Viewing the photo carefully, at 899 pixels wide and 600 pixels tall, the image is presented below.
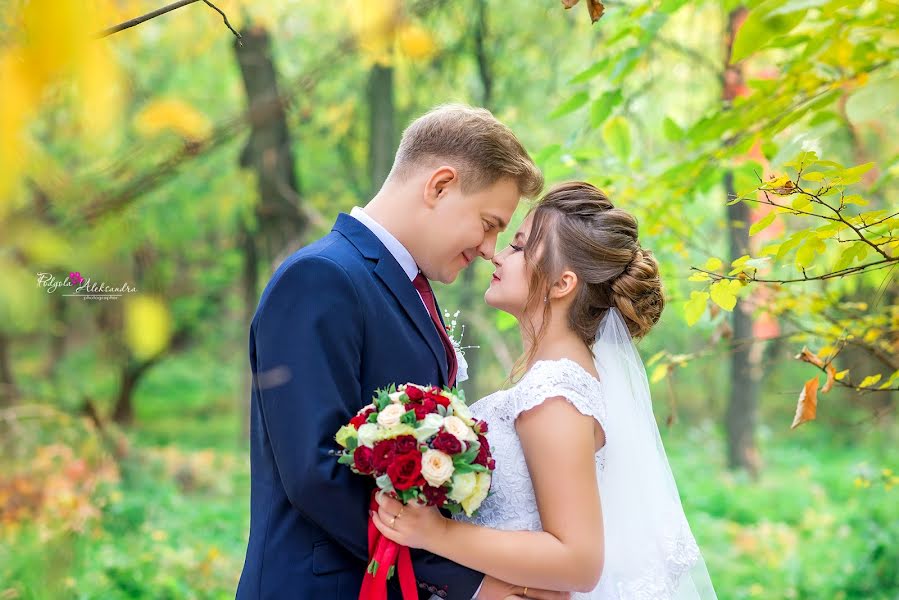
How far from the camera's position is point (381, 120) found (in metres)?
6.89

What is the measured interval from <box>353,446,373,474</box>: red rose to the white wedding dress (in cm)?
56

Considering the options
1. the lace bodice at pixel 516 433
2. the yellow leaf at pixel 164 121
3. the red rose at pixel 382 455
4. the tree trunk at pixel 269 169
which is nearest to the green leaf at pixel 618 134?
the lace bodice at pixel 516 433

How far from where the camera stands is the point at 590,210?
8.14 ft

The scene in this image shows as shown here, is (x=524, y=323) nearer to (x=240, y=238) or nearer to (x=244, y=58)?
(x=244, y=58)

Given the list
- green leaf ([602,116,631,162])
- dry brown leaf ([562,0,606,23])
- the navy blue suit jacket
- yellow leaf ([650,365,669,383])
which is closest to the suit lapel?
the navy blue suit jacket

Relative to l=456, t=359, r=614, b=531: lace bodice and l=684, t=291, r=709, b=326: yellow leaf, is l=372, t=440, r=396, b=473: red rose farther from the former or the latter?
A: l=684, t=291, r=709, b=326: yellow leaf

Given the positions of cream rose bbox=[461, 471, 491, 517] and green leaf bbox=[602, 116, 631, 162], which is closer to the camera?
cream rose bbox=[461, 471, 491, 517]

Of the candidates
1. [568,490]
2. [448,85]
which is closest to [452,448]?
[568,490]

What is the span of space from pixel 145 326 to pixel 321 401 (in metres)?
0.92

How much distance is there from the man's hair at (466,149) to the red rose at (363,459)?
0.87m

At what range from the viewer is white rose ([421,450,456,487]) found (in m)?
1.76

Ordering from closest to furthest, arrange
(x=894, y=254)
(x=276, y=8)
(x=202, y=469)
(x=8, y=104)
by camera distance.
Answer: (x=8, y=104), (x=894, y=254), (x=276, y=8), (x=202, y=469)

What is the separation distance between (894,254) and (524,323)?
41.6 inches

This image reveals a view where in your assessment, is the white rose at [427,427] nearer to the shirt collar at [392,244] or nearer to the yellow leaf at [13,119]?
the shirt collar at [392,244]
